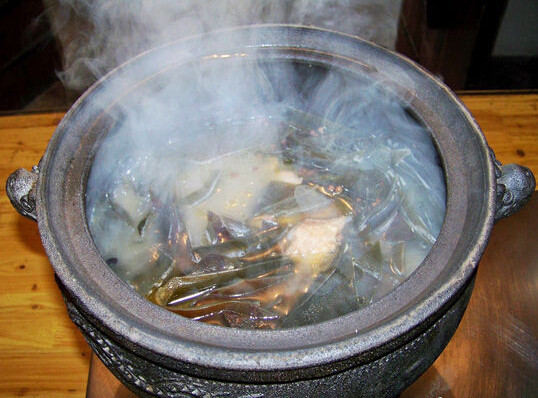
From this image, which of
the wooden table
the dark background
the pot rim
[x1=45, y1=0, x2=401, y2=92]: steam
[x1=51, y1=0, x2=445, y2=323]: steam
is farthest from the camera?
the dark background

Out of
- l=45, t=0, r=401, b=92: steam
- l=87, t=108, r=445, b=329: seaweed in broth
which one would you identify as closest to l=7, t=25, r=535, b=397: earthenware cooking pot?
l=87, t=108, r=445, b=329: seaweed in broth

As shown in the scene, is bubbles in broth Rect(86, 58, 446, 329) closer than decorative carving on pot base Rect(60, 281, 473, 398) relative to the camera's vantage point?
No

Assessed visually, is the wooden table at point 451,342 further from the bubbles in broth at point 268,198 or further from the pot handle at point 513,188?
the pot handle at point 513,188

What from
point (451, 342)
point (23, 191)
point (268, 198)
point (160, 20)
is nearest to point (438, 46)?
point (160, 20)

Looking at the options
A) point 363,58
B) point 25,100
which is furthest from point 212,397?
point 25,100

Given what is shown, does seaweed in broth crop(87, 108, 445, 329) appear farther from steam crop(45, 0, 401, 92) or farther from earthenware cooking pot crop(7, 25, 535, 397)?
steam crop(45, 0, 401, 92)
